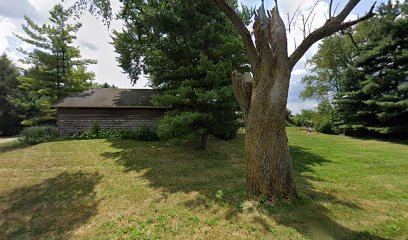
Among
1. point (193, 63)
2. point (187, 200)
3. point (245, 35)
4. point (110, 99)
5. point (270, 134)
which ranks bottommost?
point (187, 200)

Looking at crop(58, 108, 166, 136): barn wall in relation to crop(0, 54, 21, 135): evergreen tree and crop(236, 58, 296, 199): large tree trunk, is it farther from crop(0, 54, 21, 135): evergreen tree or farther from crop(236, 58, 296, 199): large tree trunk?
crop(0, 54, 21, 135): evergreen tree

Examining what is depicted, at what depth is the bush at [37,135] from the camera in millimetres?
15877

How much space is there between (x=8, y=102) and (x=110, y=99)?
74.6 feet

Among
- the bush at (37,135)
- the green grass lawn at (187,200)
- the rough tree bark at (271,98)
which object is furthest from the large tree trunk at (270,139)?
the bush at (37,135)

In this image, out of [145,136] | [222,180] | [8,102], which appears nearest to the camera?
[222,180]

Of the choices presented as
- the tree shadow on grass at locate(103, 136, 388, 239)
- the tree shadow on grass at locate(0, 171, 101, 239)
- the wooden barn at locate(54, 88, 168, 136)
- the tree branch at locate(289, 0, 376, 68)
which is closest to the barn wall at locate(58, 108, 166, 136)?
the wooden barn at locate(54, 88, 168, 136)

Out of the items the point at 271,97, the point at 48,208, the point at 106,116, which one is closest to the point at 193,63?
the point at 271,97

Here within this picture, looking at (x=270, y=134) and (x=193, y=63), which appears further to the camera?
(x=193, y=63)

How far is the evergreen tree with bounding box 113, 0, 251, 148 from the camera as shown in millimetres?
10070

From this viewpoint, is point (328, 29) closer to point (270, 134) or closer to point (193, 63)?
point (270, 134)

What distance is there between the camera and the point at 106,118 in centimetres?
1788

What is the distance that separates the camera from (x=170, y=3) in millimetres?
11297

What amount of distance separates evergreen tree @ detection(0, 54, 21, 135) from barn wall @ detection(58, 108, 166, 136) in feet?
58.6

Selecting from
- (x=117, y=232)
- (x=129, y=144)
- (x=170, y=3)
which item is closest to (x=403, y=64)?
(x=170, y=3)
